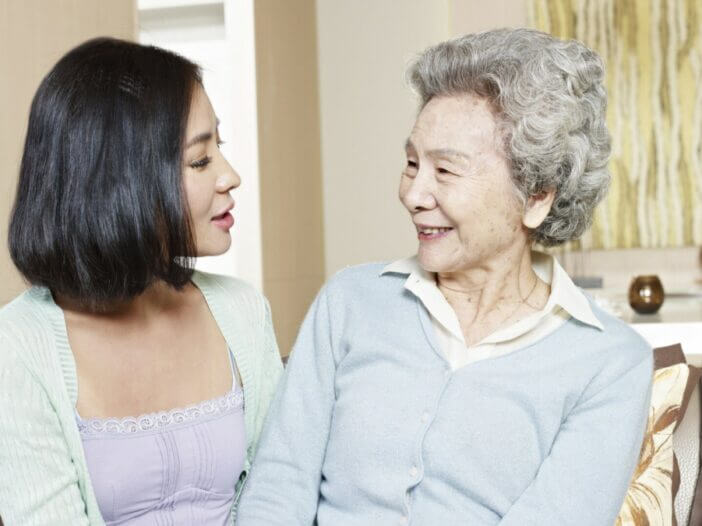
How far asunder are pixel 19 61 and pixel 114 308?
850mm

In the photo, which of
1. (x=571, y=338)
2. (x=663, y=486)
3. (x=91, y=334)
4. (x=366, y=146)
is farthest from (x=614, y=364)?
(x=366, y=146)

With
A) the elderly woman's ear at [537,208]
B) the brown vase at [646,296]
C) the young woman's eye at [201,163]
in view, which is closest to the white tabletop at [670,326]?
the brown vase at [646,296]

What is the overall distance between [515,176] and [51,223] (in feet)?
2.46

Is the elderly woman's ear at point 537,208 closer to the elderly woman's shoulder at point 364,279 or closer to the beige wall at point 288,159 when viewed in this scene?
the elderly woman's shoulder at point 364,279

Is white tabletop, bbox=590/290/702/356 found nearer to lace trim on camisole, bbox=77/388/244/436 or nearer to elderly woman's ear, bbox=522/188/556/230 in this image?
elderly woman's ear, bbox=522/188/556/230

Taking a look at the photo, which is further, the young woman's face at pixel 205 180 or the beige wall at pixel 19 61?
the beige wall at pixel 19 61

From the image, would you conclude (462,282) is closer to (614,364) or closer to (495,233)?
(495,233)

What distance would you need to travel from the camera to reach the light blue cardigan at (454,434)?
1379mm

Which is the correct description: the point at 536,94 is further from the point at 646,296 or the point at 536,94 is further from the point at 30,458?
the point at 646,296

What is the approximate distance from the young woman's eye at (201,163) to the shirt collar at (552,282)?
1.24ft

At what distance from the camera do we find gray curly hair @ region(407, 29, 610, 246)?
1417 millimetres

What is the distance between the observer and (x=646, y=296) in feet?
9.30

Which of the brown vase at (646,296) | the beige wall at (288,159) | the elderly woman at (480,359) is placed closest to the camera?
the elderly woman at (480,359)

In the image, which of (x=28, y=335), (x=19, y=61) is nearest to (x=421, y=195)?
(x=28, y=335)
